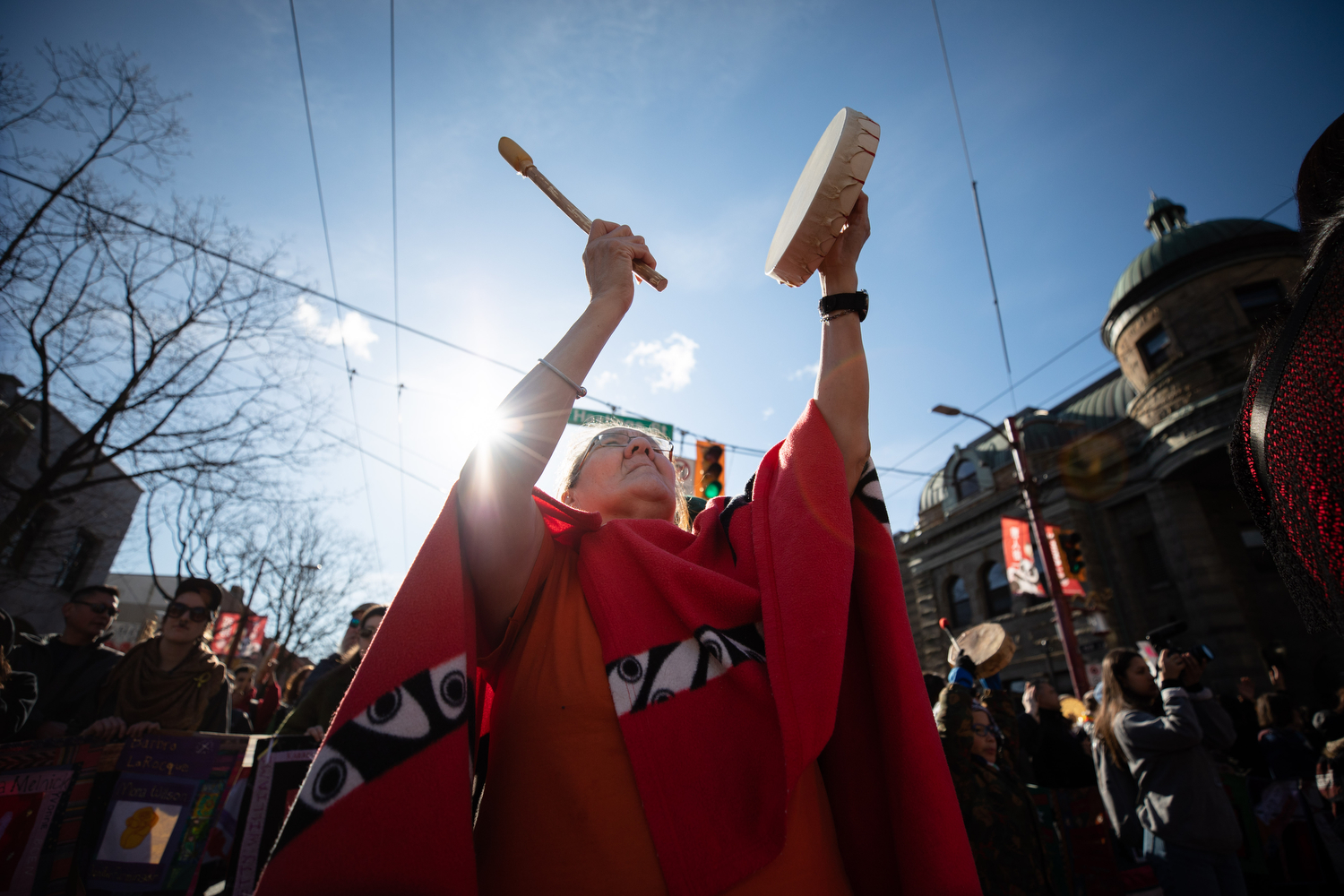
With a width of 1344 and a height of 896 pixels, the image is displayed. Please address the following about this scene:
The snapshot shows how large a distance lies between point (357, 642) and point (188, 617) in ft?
5.07

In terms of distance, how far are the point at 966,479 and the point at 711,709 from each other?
25912mm

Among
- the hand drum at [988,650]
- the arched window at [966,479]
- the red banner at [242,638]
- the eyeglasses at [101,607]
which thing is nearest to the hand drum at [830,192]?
the hand drum at [988,650]

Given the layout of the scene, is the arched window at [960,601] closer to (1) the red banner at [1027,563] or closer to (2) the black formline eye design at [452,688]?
(1) the red banner at [1027,563]

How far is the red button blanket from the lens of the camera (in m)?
0.92

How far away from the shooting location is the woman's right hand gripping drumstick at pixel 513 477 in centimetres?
115

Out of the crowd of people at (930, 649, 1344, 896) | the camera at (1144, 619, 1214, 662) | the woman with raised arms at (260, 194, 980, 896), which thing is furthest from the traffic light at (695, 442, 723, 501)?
the woman with raised arms at (260, 194, 980, 896)

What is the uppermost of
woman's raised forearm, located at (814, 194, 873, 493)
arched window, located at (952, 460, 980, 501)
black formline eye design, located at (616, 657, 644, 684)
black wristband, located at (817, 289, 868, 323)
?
arched window, located at (952, 460, 980, 501)

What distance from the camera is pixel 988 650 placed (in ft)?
15.8

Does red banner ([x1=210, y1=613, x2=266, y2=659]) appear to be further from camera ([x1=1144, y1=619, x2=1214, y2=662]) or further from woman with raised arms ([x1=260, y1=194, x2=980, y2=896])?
camera ([x1=1144, y1=619, x2=1214, y2=662])

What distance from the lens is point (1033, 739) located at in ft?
18.4

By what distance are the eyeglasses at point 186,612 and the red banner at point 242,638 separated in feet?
51.0

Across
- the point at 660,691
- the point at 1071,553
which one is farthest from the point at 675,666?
the point at 1071,553

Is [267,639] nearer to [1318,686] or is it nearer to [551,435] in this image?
[551,435]

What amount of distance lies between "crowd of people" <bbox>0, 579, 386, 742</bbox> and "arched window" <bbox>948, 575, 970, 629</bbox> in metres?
22.3
